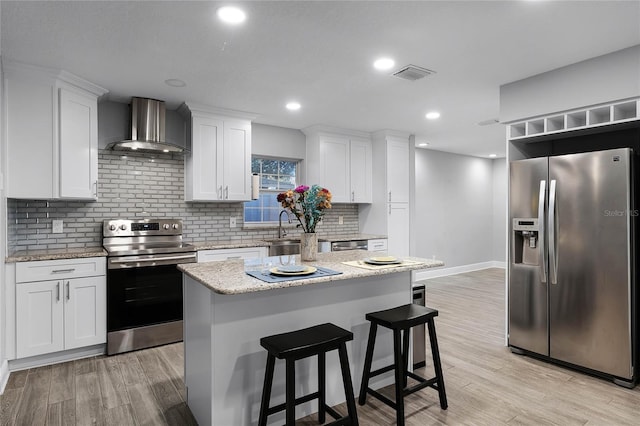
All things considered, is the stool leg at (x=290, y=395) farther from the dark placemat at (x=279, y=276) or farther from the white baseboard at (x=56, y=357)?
the white baseboard at (x=56, y=357)

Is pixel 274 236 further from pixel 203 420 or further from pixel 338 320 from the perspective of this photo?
pixel 203 420

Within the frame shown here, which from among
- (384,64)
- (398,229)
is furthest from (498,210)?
(384,64)

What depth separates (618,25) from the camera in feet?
7.94

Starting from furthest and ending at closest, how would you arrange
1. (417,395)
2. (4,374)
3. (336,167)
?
(336,167) → (4,374) → (417,395)

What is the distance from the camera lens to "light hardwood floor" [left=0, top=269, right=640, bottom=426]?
2.32 meters

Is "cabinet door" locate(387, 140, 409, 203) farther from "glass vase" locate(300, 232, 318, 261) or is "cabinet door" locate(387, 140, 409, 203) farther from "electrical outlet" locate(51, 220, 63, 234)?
"electrical outlet" locate(51, 220, 63, 234)

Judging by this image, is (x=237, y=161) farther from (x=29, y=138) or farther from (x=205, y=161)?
(x=29, y=138)

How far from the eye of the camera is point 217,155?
14.1 feet

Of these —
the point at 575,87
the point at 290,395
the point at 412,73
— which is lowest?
the point at 290,395

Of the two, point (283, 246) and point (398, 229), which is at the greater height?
point (398, 229)

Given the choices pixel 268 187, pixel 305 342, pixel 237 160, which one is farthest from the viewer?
pixel 268 187

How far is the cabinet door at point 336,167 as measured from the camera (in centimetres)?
525

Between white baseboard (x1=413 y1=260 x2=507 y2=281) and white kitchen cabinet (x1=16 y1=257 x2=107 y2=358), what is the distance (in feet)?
15.8

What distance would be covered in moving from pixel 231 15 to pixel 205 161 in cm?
219
